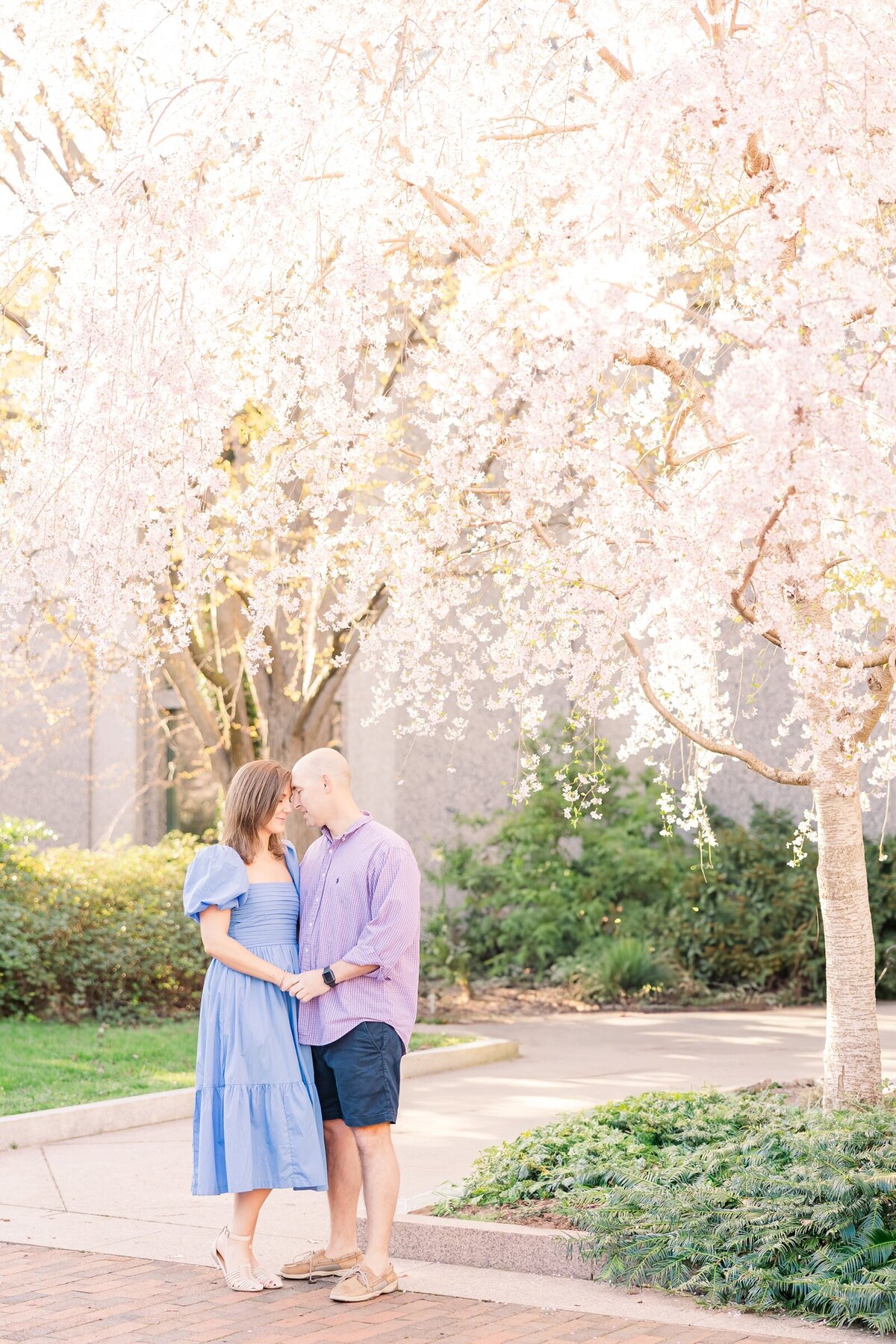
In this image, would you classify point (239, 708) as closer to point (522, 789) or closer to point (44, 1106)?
point (44, 1106)

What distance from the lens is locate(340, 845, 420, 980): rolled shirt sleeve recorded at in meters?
5.09

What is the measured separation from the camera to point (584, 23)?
6.58 meters

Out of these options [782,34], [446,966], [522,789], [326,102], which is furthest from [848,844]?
[446,966]

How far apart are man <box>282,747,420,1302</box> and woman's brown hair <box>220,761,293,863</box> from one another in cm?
7

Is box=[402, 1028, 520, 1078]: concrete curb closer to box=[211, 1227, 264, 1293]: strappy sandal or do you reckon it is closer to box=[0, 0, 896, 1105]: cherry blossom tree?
box=[0, 0, 896, 1105]: cherry blossom tree

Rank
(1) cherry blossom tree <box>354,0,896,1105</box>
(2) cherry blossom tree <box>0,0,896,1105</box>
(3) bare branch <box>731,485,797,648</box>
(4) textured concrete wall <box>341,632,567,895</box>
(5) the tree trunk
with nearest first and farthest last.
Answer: (1) cherry blossom tree <box>354,0,896,1105</box> → (3) bare branch <box>731,485,797,648</box> → (2) cherry blossom tree <box>0,0,896,1105</box> → (5) the tree trunk → (4) textured concrete wall <box>341,632,567,895</box>

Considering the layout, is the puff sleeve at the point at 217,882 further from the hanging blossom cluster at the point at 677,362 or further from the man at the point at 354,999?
the hanging blossom cluster at the point at 677,362

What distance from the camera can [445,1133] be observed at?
788cm

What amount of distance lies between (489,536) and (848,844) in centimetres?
209

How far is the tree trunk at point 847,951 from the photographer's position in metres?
6.68

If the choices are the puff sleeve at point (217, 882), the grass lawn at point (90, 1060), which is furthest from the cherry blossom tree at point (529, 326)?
the grass lawn at point (90, 1060)

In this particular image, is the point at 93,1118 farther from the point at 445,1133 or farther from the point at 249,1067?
the point at 249,1067

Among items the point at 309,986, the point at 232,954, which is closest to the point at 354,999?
the point at 309,986

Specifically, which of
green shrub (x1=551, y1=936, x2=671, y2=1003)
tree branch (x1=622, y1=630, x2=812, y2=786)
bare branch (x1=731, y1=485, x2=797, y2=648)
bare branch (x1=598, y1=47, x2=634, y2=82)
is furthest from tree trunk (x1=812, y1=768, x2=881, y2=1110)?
green shrub (x1=551, y1=936, x2=671, y2=1003)
